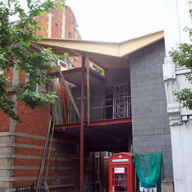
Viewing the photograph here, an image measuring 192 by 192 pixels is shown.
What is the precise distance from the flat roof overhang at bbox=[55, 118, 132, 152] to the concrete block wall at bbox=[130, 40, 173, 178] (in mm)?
1656

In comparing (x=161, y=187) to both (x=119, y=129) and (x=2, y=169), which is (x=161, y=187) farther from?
(x=2, y=169)

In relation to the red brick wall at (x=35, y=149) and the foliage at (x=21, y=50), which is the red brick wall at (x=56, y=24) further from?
the foliage at (x=21, y=50)

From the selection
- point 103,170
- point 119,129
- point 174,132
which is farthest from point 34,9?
point 103,170

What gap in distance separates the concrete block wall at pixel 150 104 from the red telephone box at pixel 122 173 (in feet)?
5.97

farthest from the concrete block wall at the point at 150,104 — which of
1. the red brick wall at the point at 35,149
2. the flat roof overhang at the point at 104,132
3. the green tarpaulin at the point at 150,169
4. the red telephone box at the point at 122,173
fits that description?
the red brick wall at the point at 35,149

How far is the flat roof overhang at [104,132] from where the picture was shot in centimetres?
1624

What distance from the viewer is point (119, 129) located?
1767 centimetres

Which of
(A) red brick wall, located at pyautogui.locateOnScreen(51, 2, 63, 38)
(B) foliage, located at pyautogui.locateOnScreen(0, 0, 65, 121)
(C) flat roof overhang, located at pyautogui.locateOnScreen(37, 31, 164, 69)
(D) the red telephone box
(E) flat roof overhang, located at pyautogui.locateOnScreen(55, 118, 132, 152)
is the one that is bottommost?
(D) the red telephone box

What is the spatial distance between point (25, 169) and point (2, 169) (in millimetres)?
1344

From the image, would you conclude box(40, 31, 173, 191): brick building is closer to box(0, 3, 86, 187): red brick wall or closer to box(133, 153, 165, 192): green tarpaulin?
box(133, 153, 165, 192): green tarpaulin

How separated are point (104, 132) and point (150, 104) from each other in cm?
590

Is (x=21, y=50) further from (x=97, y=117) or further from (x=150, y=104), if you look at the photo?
(x=97, y=117)

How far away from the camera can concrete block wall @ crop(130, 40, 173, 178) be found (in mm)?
13047

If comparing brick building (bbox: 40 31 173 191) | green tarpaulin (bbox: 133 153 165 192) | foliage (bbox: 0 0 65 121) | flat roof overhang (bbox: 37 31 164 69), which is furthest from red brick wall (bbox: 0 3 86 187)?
green tarpaulin (bbox: 133 153 165 192)
